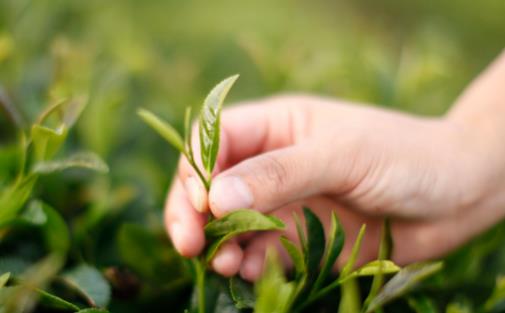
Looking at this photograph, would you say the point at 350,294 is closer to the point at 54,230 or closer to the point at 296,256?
the point at 296,256

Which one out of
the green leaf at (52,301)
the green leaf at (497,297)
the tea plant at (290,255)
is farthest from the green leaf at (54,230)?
the green leaf at (497,297)

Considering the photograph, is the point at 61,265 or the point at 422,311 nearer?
the point at 422,311

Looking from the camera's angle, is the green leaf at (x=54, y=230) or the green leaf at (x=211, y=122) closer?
the green leaf at (x=211, y=122)

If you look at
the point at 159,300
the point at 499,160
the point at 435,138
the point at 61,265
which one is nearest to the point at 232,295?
the point at 159,300

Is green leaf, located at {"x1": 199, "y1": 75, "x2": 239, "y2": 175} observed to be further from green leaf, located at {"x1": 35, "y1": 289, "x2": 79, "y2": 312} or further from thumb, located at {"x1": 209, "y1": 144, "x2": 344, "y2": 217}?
green leaf, located at {"x1": 35, "y1": 289, "x2": 79, "y2": 312}

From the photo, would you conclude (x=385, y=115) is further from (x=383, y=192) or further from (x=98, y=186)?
(x=98, y=186)

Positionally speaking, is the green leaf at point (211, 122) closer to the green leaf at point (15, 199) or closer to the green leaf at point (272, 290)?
the green leaf at point (272, 290)

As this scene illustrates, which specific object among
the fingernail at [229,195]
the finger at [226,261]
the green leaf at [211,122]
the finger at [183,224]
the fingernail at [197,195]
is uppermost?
the green leaf at [211,122]

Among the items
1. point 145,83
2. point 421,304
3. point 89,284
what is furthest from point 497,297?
point 145,83
